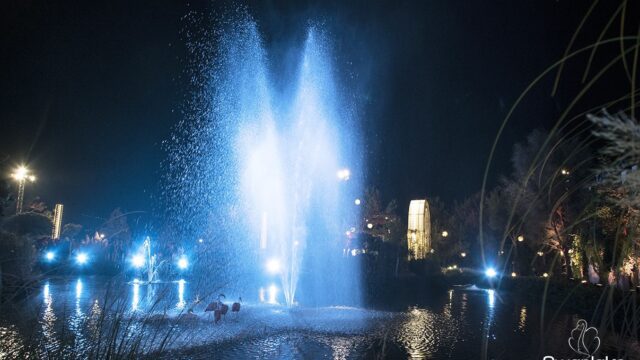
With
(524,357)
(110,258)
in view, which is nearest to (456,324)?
(524,357)

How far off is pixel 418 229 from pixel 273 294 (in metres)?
22.1

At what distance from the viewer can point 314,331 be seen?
1212 centimetres

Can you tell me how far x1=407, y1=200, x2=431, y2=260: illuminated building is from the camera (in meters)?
40.7

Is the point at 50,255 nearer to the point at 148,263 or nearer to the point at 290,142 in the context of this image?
the point at 148,263

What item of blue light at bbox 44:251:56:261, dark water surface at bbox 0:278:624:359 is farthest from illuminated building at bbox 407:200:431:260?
blue light at bbox 44:251:56:261

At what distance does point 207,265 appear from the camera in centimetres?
3447

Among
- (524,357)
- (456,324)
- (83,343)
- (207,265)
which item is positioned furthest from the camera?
(207,265)

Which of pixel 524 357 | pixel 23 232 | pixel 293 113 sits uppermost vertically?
pixel 293 113

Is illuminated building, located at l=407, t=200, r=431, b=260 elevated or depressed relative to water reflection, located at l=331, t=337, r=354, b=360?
elevated

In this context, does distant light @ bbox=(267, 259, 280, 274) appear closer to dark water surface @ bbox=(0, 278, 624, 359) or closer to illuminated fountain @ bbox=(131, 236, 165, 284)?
illuminated fountain @ bbox=(131, 236, 165, 284)

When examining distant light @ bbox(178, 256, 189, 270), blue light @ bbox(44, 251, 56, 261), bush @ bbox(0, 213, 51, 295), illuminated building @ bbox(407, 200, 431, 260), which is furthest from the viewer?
illuminated building @ bbox(407, 200, 431, 260)

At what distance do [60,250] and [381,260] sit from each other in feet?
68.9

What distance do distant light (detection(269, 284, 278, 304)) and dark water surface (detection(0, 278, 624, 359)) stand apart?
2.34 meters

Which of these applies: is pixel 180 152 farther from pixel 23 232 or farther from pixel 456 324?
pixel 456 324
